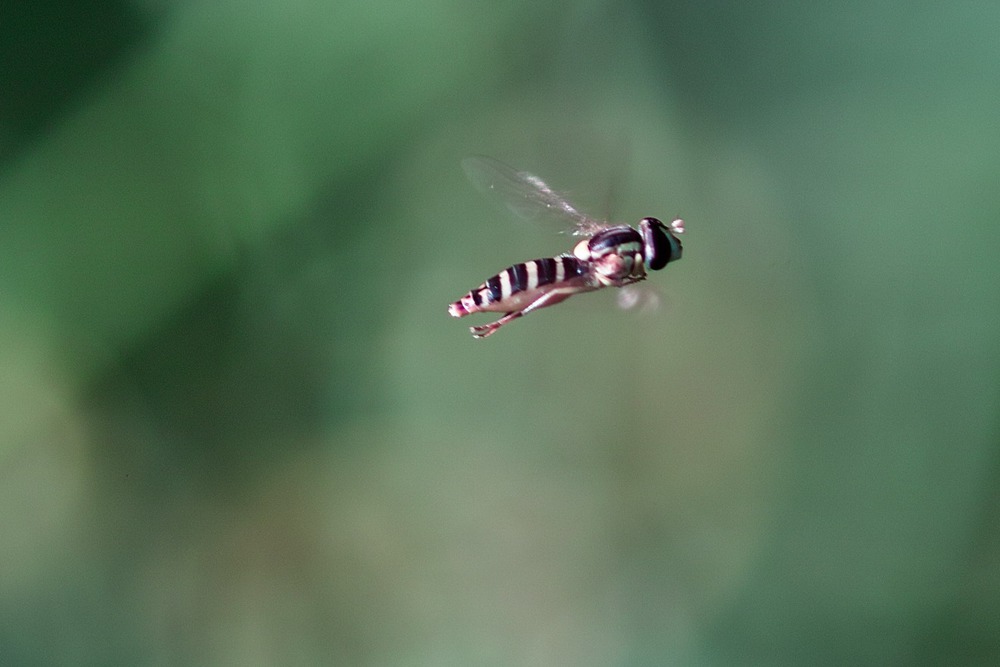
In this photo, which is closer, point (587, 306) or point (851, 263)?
point (587, 306)

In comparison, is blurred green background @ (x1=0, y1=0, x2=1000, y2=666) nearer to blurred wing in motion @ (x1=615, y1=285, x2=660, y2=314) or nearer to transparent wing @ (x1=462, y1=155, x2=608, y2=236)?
transparent wing @ (x1=462, y1=155, x2=608, y2=236)

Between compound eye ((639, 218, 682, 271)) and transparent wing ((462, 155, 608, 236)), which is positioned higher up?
transparent wing ((462, 155, 608, 236))

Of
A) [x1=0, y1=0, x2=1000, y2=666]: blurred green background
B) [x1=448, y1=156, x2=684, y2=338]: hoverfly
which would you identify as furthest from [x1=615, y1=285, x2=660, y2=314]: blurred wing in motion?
[x1=0, y1=0, x2=1000, y2=666]: blurred green background

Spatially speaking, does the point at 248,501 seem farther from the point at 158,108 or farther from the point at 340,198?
the point at 158,108

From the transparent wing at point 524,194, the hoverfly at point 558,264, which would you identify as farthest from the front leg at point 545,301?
the transparent wing at point 524,194

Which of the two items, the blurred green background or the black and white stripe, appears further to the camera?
the blurred green background

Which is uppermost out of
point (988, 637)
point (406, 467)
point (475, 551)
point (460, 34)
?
point (460, 34)

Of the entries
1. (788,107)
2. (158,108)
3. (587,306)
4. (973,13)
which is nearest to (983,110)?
(973,13)
